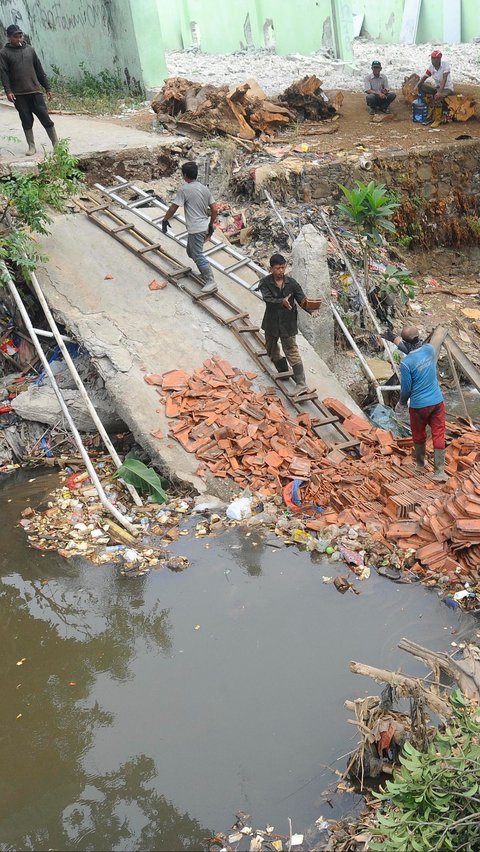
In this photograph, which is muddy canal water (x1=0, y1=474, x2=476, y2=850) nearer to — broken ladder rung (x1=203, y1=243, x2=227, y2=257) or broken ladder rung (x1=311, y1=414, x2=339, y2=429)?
broken ladder rung (x1=311, y1=414, x2=339, y2=429)

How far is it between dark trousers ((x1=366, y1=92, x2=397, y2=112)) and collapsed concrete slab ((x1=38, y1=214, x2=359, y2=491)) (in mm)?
6238

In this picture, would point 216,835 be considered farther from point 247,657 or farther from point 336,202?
point 336,202

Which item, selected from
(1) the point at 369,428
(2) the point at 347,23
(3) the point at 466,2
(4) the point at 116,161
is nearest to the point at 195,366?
(1) the point at 369,428

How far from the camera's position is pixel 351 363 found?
Answer: 9406 mm

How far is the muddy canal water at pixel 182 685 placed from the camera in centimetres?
465

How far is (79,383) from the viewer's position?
789 centimetres

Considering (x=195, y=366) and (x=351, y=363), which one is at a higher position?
(x=195, y=366)

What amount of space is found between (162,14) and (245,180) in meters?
8.92

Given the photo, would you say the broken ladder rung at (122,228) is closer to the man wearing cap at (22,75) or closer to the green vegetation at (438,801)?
the man wearing cap at (22,75)

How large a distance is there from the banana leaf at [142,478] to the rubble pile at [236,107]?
6908 millimetres

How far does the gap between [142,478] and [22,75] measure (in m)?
5.68

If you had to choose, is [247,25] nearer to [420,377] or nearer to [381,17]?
[381,17]

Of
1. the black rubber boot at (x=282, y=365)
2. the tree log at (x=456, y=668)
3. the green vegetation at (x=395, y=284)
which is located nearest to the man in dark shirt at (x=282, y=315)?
the black rubber boot at (x=282, y=365)

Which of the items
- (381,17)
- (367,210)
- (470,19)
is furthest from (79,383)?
(381,17)
